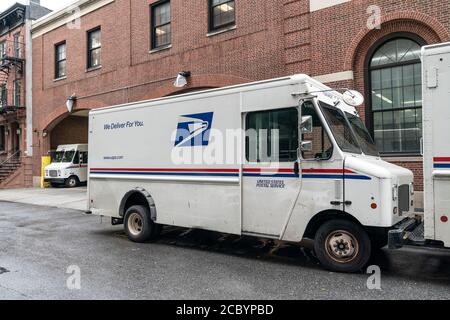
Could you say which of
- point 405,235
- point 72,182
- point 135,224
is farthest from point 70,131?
point 405,235

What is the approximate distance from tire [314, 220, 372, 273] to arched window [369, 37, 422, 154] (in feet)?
19.0

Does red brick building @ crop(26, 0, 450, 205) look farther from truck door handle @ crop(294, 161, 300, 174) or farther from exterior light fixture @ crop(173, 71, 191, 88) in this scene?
truck door handle @ crop(294, 161, 300, 174)

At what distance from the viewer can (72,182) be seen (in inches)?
984

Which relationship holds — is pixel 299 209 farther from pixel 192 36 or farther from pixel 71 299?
pixel 192 36

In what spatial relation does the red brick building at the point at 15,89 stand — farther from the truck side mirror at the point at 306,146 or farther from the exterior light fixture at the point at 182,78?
the truck side mirror at the point at 306,146

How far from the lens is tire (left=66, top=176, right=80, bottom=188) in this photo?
81.1ft

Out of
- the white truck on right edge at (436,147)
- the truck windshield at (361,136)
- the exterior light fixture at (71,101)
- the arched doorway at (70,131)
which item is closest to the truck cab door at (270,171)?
the truck windshield at (361,136)

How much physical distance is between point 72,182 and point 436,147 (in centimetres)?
2286

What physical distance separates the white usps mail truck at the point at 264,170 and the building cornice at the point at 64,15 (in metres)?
13.9

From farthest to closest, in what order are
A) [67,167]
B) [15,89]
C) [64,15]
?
[15,89] → [67,167] → [64,15]

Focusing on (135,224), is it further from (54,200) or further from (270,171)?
(54,200)

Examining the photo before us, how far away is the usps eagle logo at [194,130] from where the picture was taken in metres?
7.71

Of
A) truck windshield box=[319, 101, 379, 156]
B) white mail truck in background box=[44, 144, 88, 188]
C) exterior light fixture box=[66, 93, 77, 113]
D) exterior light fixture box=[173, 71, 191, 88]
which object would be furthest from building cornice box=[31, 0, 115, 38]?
truck windshield box=[319, 101, 379, 156]
